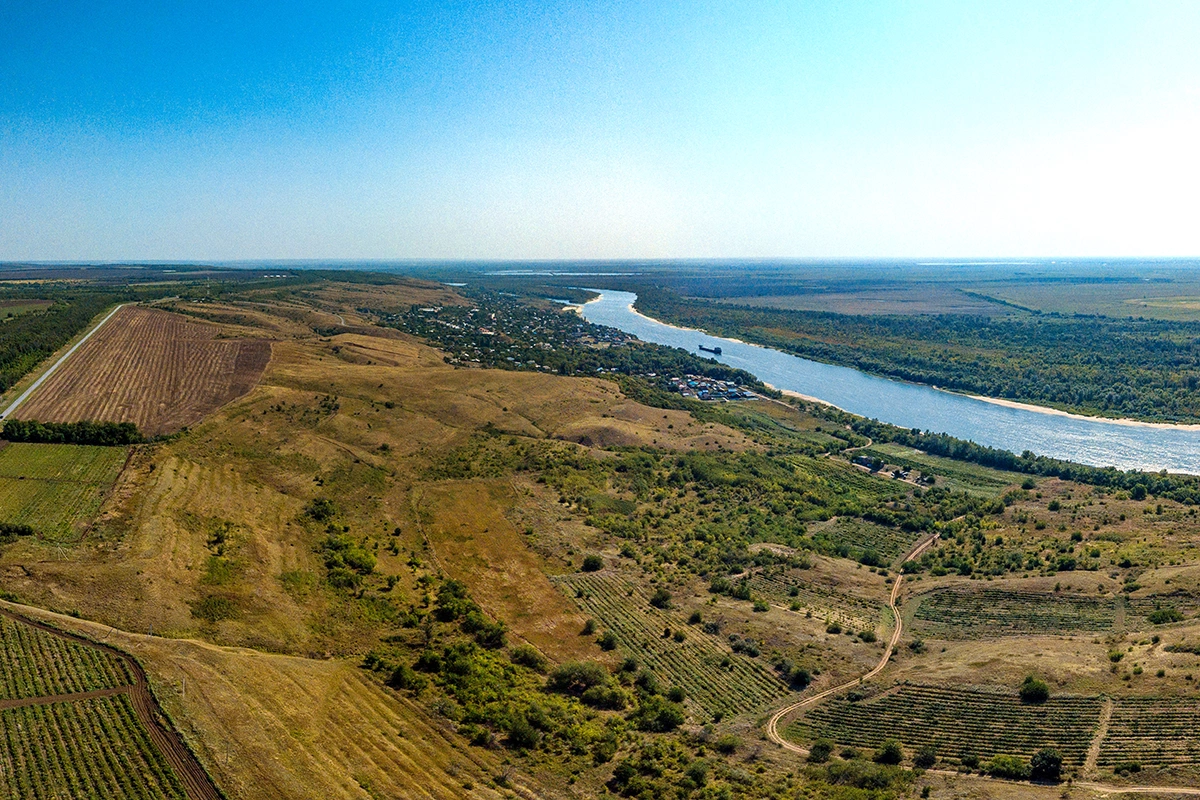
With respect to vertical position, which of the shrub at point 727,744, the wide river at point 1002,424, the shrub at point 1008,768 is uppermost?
the wide river at point 1002,424

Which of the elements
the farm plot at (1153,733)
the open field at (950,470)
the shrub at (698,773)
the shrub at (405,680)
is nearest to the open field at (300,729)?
the shrub at (405,680)

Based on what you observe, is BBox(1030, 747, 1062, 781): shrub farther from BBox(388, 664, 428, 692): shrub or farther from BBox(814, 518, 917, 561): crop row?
BBox(814, 518, 917, 561): crop row

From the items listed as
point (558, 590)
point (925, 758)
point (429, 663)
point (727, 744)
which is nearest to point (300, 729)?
point (429, 663)

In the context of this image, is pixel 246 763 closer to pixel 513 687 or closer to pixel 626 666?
pixel 513 687

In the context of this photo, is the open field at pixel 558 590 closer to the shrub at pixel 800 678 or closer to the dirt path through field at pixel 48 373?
the shrub at pixel 800 678

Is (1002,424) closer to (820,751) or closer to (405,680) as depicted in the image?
(820,751)

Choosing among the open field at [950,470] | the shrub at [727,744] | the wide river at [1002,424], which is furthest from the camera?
the wide river at [1002,424]

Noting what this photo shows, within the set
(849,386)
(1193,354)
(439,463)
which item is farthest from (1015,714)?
(1193,354)

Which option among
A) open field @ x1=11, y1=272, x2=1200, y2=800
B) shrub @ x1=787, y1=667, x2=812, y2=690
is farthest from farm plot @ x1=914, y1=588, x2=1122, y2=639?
shrub @ x1=787, y1=667, x2=812, y2=690
